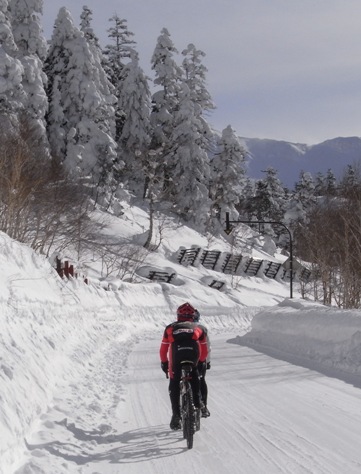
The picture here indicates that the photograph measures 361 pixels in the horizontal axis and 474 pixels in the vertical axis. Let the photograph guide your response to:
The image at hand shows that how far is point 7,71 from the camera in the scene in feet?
122

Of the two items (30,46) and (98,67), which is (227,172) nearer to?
(98,67)

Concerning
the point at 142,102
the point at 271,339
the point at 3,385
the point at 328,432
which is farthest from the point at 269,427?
the point at 142,102

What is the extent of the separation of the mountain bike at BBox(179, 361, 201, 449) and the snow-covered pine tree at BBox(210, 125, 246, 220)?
54.0 meters

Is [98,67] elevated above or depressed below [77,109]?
above

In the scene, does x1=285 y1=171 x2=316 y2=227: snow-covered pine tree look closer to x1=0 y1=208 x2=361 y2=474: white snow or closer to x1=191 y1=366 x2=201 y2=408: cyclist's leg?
x1=0 y1=208 x2=361 y2=474: white snow

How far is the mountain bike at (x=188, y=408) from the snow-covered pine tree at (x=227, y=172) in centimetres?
5399

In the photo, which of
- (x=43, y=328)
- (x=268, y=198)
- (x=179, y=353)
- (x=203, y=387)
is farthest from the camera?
(x=268, y=198)

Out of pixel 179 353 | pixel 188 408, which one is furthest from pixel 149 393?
pixel 188 408

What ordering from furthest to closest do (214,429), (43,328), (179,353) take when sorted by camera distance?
(43,328), (214,429), (179,353)

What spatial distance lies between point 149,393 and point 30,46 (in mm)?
37955

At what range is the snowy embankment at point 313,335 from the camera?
1257cm

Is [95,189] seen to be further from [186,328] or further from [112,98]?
[186,328]

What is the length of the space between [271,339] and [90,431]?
11.7 m

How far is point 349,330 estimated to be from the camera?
13086mm
